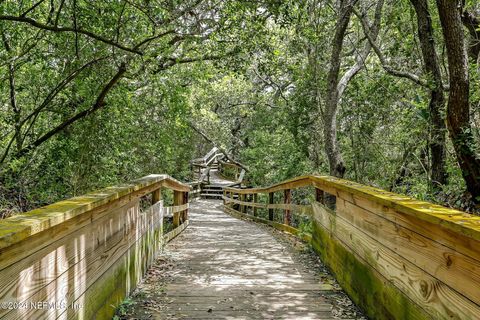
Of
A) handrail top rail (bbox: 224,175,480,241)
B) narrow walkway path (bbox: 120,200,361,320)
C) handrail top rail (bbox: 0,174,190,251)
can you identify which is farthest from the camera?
narrow walkway path (bbox: 120,200,361,320)

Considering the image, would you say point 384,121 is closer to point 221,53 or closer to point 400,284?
point 221,53

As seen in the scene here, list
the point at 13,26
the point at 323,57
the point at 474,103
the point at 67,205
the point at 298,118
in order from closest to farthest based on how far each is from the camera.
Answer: the point at 67,205
the point at 474,103
the point at 13,26
the point at 323,57
the point at 298,118

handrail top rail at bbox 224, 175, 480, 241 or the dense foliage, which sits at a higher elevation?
the dense foliage

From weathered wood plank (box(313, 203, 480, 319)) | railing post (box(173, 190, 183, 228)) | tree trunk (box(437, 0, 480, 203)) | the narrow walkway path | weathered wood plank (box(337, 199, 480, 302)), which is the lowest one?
the narrow walkway path

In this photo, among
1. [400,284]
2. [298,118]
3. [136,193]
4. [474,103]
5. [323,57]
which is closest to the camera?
[400,284]

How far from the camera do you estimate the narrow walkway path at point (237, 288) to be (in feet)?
9.70

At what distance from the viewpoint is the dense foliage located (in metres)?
5.54

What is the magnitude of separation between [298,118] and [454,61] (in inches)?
302

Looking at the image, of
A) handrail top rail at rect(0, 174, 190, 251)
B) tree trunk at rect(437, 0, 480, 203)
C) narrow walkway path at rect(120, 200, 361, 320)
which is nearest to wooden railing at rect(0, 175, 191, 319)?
handrail top rail at rect(0, 174, 190, 251)

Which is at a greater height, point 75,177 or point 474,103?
point 474,103

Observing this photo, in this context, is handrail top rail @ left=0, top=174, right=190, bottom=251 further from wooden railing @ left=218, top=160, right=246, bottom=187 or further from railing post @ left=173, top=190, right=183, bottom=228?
wooden railing @ left=218, top=160, right=246, bottom=187

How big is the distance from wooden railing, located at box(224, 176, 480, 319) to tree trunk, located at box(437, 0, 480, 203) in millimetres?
1388

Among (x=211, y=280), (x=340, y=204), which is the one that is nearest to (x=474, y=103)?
(x=340, y=204)

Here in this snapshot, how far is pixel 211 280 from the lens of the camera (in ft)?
12.3
